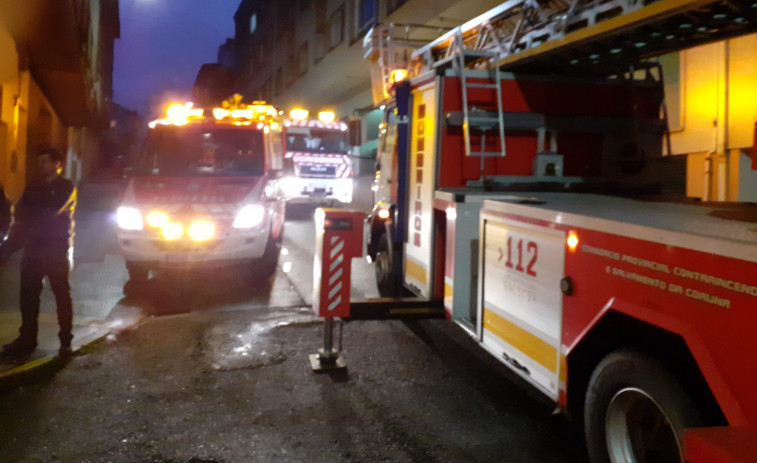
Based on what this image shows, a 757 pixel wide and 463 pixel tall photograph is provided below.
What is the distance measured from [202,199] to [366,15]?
16.4m

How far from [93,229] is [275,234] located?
7.12 m

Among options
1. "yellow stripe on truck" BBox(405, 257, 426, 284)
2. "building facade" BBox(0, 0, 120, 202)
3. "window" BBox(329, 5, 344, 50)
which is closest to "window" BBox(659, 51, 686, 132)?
"yellow stripe on truck" BBox(405, 257, 426, 284)

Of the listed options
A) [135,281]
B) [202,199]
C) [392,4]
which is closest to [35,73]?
[135,281]

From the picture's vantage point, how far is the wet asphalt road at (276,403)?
4047 mm

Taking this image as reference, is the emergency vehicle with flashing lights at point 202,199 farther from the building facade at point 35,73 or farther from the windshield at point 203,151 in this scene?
the building facade at point 35,73

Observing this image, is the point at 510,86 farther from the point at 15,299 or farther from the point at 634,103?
the point at 15,299

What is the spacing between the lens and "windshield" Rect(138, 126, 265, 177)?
937cm

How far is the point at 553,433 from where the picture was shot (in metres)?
4.39

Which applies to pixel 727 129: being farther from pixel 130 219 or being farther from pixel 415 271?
pixel 130 219

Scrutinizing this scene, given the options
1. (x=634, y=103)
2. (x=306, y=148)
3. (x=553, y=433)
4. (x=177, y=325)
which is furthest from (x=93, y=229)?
(x=553, y=433)

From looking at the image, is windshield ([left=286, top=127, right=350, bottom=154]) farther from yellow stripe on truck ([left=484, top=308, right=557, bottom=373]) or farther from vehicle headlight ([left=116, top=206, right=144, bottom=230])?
yellow stripe on truck ([left=484, top=308, right=557, bottom=373])

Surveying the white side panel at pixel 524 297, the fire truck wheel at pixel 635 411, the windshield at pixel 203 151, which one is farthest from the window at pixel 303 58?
the fire truck wheel at pixel 635 411

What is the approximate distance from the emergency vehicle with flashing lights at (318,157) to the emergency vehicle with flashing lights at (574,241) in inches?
398

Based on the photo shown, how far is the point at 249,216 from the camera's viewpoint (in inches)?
337
